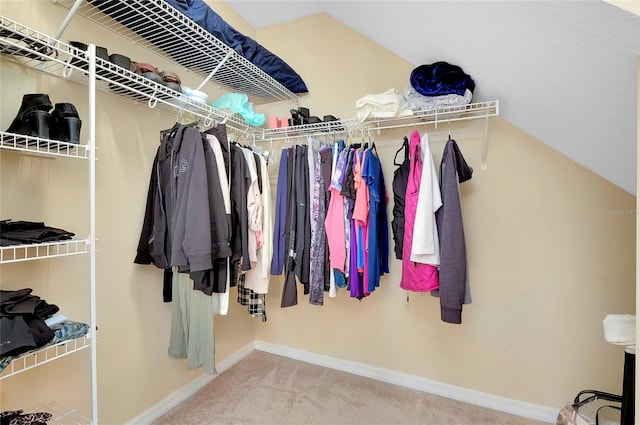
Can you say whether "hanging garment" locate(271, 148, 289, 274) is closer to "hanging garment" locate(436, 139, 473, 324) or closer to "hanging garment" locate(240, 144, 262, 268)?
"hanging garment" locate(240, 144, 262, 268)

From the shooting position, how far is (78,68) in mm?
1192

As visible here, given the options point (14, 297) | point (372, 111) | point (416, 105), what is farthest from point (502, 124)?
point (14, 297)

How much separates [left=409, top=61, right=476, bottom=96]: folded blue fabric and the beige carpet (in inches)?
75.7

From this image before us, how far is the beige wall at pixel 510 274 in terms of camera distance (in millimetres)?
1754

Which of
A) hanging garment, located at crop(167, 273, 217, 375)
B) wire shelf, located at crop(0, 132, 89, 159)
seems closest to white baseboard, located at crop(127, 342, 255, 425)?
hanging garment, located at crop(167, 273, 217, 375)

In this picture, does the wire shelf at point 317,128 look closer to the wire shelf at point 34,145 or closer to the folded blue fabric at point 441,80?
the folded blue fabric at point 441,80

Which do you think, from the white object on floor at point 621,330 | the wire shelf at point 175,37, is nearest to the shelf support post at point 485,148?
the white object on floor at point 621,330

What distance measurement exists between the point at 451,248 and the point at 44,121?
71.5 inches

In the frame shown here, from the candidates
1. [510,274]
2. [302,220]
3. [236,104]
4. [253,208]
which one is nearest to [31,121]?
[253,208]

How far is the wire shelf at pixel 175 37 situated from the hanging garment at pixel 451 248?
1.38 m

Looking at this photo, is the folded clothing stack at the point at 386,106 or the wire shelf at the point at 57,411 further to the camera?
the folded clothing stack at the point at 386,106

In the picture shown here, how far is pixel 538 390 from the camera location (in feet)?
6.16

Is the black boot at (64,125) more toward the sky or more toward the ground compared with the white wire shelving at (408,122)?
more toward the ground

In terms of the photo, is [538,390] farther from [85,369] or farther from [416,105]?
[85,369]
